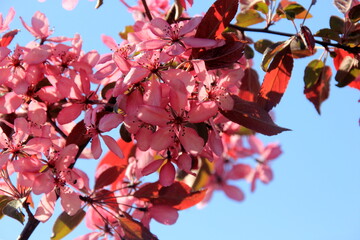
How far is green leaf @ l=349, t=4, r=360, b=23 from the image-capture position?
155cm

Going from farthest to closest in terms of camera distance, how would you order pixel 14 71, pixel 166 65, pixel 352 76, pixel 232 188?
1. pixel 232 188
2. pixel 352 76
3. pixel 14 71
4. pixel 166 65

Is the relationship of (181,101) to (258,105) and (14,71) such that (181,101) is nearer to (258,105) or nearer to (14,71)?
(258,105)

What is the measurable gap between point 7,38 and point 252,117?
0.77 m

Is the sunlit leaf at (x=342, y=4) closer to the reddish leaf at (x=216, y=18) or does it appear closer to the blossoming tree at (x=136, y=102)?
the blossoming tree at (x=136, y=102)

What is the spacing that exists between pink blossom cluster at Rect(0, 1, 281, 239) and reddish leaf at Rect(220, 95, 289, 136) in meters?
0.04

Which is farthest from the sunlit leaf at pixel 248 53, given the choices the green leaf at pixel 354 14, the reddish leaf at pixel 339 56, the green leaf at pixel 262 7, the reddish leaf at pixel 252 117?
the reddish leaf at pixel 252 117

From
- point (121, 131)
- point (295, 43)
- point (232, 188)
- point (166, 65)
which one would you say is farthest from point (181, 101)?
point (232, 188)

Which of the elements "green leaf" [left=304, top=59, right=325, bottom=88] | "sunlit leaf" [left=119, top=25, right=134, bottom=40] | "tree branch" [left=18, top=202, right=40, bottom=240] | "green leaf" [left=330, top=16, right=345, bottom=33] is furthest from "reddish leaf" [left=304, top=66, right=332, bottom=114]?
"tree branch" [left=18, top=202, right=40, bottom=240]

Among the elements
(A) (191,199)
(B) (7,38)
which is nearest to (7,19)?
(B) (7,38)

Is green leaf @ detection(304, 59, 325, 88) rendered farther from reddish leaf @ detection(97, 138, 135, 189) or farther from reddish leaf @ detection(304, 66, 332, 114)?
reddish leaf @ detection(97, 138, 135, 189)

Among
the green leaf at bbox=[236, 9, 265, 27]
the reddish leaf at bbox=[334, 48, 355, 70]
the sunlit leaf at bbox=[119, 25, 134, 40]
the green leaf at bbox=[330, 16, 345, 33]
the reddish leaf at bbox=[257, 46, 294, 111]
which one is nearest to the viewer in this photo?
the reddish leaf at bbox=[257, 46, 294, 111]

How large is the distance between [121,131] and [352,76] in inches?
32.0

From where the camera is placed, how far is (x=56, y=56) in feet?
4.78

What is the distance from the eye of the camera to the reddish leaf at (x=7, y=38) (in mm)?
1492
